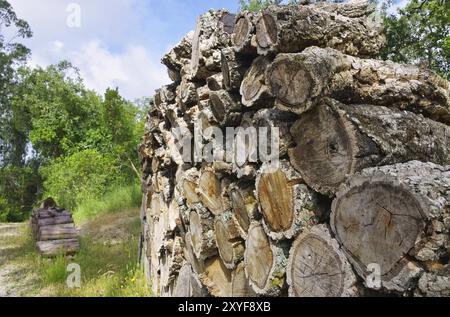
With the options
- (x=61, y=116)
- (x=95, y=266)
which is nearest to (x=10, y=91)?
(x=61, y=116)

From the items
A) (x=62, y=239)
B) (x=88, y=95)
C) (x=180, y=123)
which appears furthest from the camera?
(x=88, y=95)

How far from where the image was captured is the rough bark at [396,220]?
4.37ft

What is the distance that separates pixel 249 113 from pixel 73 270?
168 inches

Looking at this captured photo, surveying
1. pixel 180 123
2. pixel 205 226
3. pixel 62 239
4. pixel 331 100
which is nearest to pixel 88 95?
pixel 62 239

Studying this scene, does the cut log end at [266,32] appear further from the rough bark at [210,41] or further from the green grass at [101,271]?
the green grass at [101,271]

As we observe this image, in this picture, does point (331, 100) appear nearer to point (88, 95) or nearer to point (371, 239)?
point (371, 239)

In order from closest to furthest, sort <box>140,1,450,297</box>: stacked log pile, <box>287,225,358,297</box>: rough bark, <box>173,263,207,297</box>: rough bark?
<box>140,1,450,297</box>: stacked log pile, <box>287,225,358,297</box>: rough bark, <box>173,263,207,297</box>: rough bark

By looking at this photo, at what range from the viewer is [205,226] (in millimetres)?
2846

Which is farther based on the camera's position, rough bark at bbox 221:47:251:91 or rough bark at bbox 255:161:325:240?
rough bark at bbox 221:47:251:91

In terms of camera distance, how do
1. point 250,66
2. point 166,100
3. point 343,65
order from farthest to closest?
point 166,100, point 250,66, point 343,65

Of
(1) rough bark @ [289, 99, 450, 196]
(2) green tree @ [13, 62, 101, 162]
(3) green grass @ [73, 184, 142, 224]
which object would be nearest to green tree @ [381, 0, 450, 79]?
(3) green grass @ [73, 184, 142, 224]

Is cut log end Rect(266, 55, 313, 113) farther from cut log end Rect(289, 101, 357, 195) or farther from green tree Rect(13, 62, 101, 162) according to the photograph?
green tree Rect(13, 62, 101, 162)

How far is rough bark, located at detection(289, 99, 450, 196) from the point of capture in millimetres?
1672

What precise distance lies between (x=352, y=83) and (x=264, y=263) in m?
1.04
